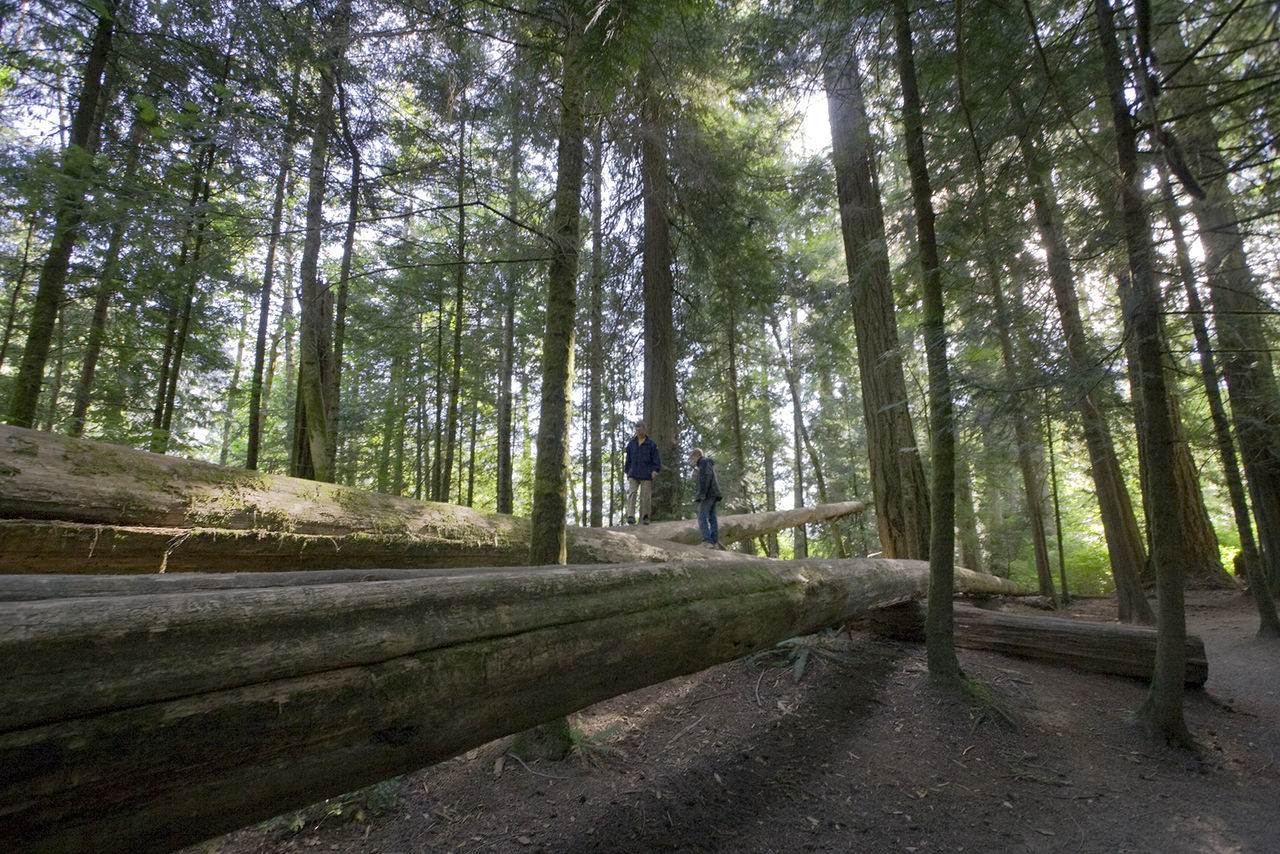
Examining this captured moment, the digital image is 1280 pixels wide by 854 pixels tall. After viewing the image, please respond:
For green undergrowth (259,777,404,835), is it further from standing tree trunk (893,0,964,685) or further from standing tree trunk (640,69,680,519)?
standing tree trunk (640,69,680,519)

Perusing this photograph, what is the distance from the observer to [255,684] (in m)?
1.63

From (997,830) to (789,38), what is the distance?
26.6 ft

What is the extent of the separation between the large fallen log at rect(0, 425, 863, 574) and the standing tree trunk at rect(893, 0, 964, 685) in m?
4.01

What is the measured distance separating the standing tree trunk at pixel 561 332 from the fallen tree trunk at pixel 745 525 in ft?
9.59

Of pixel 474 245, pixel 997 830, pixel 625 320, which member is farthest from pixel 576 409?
pixel 997 830

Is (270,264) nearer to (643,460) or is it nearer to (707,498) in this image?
(643,460)

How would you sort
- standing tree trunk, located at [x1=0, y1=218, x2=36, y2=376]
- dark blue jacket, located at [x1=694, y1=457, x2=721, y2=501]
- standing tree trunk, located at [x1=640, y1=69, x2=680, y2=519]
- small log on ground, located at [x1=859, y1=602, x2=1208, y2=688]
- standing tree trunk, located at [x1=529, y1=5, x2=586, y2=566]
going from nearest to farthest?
standing tree trunk, located at [x1=529, y1=5, x2=586, y2=566] → small log on ground, located at [x1=859, y1=602, x2=1208, y2=688] → dark blue jacket, located at [x1=694, y1=457, x2=721, y2=501] → standing tree trunk, located at [x1=0, y1=218, x2=36, y2=376] → standing tree trunk, located at [x1=640, y1=69, x2=680, y2=519]

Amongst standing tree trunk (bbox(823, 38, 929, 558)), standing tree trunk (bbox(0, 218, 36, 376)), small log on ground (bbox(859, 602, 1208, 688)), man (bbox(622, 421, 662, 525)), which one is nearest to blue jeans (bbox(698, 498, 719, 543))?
man (bbox(622, 421, 662, 525))

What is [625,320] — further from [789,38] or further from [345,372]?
[345,372]

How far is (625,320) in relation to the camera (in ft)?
40.0

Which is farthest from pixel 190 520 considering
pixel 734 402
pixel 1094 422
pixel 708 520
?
pixel 734 402

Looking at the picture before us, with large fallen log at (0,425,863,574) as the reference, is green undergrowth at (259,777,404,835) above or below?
below

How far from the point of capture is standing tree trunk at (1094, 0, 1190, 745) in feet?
13.1

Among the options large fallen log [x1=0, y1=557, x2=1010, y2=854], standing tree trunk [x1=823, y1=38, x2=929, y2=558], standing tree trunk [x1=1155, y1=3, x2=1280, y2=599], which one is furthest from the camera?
standing tree trunk [x1=823, y1=38, x2=929, y2=558]
